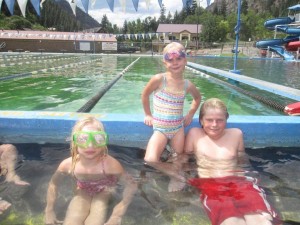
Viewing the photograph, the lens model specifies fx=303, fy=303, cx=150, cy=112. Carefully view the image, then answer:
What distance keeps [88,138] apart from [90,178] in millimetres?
425

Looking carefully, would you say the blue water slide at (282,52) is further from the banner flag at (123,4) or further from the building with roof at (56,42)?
the banner flag at (123,4)

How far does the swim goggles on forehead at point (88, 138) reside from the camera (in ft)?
8.79

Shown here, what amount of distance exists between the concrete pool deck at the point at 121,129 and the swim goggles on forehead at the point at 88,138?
1.40 metres

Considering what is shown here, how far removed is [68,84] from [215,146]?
341 inches

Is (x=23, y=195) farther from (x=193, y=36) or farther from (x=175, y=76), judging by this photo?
(x=193, y=36)

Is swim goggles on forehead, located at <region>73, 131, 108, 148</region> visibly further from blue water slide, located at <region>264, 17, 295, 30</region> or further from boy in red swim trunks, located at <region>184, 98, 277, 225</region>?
blue water slide, located at <region>264, 17, 295, 30</region>

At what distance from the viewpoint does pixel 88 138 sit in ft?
8.79

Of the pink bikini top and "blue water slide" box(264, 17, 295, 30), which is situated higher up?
"blue water slide" box(264, 17, 295, 30)

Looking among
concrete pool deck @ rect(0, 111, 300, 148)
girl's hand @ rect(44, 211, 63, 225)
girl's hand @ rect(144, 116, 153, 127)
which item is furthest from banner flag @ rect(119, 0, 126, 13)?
girl's hand @ rect(44, 211, 63, 225)

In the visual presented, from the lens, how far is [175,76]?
3533 mm

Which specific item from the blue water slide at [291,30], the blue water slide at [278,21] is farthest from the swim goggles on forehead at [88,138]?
the blue water slide at [278,21]

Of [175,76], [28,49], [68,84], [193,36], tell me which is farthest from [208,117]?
[193,36]

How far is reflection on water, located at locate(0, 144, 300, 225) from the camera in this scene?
2.51 m

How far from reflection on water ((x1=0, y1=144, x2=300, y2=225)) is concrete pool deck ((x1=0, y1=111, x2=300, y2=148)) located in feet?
0.89
